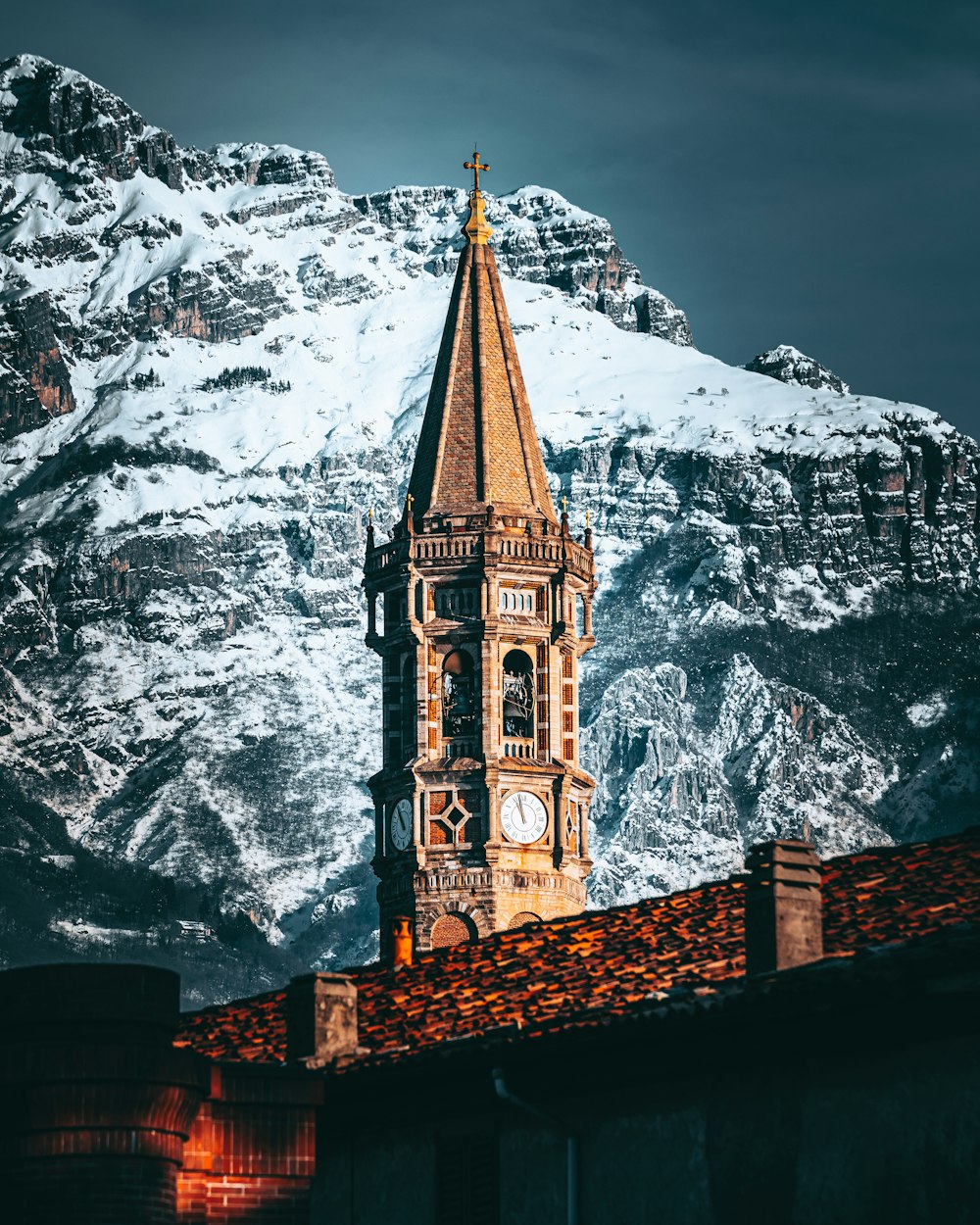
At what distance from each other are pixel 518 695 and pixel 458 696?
1553 mm

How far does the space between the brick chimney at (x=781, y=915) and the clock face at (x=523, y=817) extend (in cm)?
4035

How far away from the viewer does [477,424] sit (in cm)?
8538

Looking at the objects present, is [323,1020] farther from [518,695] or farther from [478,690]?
[518,695]

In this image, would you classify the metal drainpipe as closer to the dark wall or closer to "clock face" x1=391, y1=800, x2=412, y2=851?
the dark wall

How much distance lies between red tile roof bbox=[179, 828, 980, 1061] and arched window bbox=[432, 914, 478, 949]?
85.6 ft

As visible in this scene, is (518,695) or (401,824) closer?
(401,824)

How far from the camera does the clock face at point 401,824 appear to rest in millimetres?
80562

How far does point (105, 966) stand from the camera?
38.5m

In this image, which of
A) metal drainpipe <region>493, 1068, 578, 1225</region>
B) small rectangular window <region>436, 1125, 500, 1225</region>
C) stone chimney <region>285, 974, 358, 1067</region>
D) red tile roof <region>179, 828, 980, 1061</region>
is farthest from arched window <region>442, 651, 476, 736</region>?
metal drainpipe <region>493, 1068, 578, 1225</region>

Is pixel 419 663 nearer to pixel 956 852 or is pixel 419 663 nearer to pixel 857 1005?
pixel 956 852

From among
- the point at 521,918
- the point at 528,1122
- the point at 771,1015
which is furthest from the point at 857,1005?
the point at 521,918

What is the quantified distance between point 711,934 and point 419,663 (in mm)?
37465

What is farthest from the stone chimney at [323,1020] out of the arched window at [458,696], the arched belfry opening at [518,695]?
the arched belfry opening at [518,695]

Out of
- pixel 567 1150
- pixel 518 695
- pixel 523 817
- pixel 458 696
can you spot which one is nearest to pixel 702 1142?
pixel 567 1150
